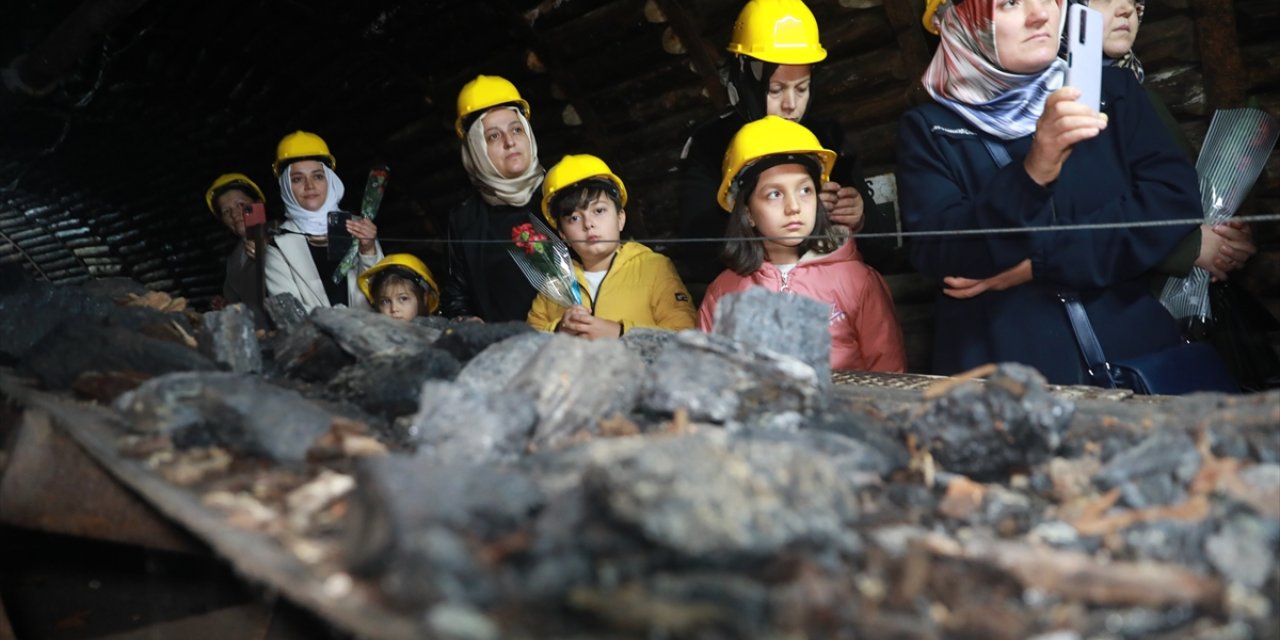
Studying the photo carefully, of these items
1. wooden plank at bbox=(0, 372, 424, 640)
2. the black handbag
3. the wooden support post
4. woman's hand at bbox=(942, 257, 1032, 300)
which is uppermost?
the wooden support post

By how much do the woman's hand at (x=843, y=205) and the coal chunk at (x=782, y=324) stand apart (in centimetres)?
143

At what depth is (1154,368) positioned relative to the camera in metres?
2.91

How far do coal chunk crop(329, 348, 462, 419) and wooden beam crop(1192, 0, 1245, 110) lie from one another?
3.79 m

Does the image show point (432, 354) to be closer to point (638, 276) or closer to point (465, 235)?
point (638, 276)

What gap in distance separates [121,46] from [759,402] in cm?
855

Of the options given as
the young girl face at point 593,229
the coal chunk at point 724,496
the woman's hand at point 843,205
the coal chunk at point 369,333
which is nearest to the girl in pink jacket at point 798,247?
the woman's hand at point 843,205

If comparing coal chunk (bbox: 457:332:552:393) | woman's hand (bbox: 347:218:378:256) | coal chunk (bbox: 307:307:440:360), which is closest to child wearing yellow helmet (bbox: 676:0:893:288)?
coal chunk (bbox: 307:307:440:360)

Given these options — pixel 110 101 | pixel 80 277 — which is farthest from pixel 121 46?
pixel 80 277

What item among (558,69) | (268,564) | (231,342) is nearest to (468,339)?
(231,342)

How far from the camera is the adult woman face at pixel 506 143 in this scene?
4.94 m

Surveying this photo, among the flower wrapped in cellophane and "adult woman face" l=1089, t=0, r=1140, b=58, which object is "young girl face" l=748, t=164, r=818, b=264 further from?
"adult woman face" l=1089, t=0, r=1140, b=58

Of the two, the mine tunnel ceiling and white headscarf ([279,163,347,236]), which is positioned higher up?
the mine tunnel ceiling

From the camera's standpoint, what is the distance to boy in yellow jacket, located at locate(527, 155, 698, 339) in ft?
14.4

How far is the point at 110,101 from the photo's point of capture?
9.32 meters
